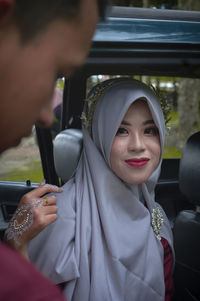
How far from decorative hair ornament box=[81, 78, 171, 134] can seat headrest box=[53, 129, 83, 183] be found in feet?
1.87

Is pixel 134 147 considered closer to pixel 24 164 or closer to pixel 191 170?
pixel 191 170

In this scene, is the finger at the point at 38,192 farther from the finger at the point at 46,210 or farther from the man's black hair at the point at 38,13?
the man's black hair at the point at 38,13

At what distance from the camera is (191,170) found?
2.23 meters

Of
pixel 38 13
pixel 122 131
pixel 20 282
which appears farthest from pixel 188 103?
pixel 20 282

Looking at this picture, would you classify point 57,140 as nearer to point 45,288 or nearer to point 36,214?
point 36,214

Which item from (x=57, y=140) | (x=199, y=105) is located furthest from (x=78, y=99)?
(x=199, y=105)

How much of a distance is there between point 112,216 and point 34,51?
1182 mm

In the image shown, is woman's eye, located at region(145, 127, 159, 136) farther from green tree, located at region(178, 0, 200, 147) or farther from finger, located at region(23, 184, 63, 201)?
green tree, located at region(178, 0, 200, 147)

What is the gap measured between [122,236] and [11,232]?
548mm

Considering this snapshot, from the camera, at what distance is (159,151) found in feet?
5.88

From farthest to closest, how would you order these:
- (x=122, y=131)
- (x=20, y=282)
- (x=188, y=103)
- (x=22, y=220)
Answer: (x=188, y=103), (x=122, y=131), (x=22, y=220), (x=20, y=282)

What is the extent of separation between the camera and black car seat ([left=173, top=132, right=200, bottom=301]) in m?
2.22

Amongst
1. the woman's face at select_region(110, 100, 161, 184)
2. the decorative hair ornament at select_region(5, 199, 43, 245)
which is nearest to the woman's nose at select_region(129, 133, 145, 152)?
the woman's face at select_region(110, 100, 161, 184)

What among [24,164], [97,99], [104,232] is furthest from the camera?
[24,164]
